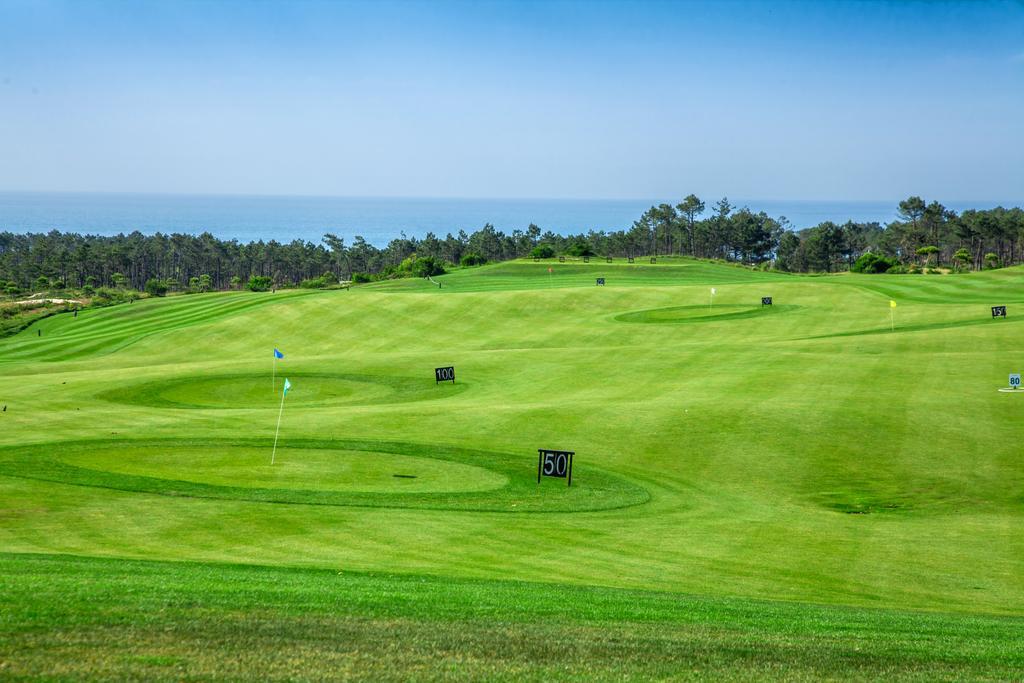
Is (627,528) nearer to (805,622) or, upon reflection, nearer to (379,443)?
(805,622)

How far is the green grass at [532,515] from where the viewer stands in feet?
38.3

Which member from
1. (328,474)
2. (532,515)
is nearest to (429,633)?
(532,515)

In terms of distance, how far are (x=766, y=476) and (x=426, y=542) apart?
11.4 metres

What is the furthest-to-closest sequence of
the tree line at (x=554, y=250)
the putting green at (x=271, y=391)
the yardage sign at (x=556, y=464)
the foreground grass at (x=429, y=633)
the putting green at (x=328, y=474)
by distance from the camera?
the tree line at (x=554, y=250) → the putting green at (x=271, y=391) → the yardage sign at (x=556, y=464) → the putting green at (x=328, y=474) → the foreground grass at (x=429, y=633)

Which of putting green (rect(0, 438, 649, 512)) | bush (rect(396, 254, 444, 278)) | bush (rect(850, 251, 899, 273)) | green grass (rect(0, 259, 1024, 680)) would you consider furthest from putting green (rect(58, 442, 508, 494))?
bush (rect(850, 251, 899, 273))

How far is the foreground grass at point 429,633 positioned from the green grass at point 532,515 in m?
0.06

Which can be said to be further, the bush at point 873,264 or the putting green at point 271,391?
the bush at point 873,264

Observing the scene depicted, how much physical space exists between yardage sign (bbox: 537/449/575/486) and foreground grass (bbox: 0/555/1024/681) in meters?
9.58

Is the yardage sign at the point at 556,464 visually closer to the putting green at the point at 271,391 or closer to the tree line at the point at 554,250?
the putting green at the point at 271,391

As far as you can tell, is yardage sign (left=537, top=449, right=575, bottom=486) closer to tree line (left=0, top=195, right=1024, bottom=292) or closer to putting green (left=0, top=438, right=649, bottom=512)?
putting green (left=0, top=438, right=649, bottom=512)

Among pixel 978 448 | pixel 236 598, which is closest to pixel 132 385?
pixel 236 598

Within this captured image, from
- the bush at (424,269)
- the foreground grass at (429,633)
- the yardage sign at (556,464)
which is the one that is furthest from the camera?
the bush at (424,269)

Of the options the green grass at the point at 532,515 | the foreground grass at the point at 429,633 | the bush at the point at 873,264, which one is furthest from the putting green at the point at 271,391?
the bush at the point at 873,264

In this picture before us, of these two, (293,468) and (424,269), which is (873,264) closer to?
(424,269)
